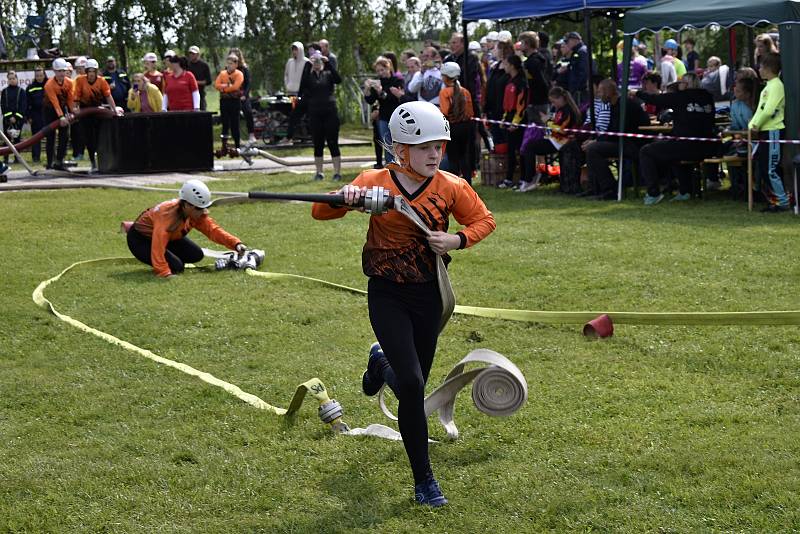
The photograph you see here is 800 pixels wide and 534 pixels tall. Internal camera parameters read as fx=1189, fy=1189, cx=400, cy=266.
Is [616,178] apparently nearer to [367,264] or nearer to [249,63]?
[367,264]

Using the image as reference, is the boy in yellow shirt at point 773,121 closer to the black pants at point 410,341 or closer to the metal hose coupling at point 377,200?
the black pants at point 410,341

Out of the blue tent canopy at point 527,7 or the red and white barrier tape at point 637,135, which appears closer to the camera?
the red and white barrier tape at point 637,135

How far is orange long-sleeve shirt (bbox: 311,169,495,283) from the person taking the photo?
19.0 feet

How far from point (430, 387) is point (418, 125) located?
2.50 meters

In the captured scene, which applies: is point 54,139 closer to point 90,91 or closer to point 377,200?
point 90,91

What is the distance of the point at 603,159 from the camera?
17.0 m

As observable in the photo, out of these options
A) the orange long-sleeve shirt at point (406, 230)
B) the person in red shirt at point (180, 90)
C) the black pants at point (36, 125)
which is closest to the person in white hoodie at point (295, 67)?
the person in red shirt at point (180, 90)

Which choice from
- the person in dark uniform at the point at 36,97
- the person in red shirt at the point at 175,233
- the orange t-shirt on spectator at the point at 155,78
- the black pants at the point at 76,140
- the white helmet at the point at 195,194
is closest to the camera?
the white helmet at the point at 195,194

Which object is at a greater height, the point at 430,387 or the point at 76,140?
the point at 76,140

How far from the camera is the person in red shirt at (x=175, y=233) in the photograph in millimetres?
12039

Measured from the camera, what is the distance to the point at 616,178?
18.0 metres

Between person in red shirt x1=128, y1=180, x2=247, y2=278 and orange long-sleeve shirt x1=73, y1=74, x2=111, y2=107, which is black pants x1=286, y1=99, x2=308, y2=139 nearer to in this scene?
orange long-sleeve shirt x1=73, y1=74, x2=111, y2=107

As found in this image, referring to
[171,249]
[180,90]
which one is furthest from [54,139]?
[171,249]

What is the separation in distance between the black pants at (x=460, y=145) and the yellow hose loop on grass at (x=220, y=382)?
8.13 m
